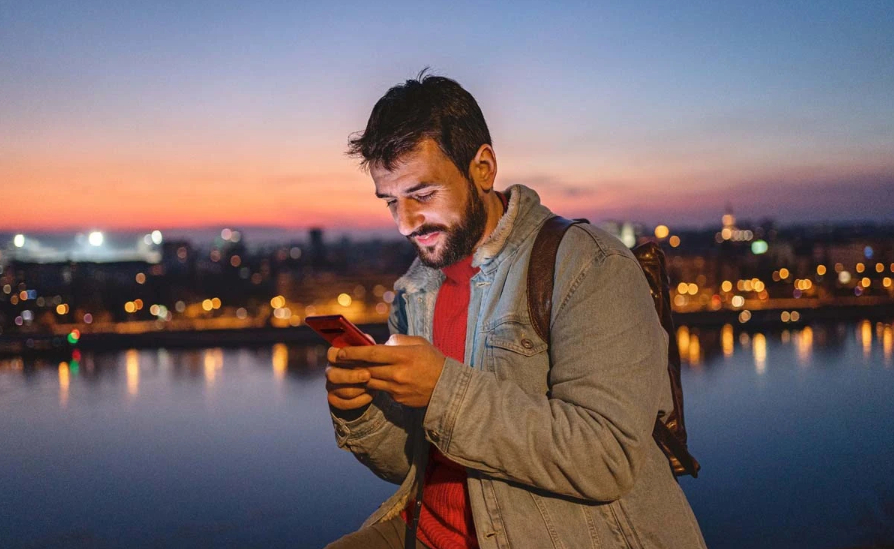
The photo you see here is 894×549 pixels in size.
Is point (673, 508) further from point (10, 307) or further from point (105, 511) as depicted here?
point (10, 307)

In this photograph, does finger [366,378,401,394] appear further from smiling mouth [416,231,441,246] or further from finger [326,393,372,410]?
smiling mouth [416,231,441,246]

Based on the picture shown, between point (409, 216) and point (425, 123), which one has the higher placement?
point (425, 123)

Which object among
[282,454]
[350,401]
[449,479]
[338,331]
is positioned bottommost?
[282,454]

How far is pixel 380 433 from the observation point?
3.66 ft

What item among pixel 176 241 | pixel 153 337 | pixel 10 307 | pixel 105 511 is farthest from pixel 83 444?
pixel 176 241

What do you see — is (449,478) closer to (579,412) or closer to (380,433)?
(380,433)

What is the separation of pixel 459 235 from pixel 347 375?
28 cm

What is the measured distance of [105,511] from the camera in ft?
46.0

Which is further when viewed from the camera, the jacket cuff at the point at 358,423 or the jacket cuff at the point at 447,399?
the jacket cuff at the point at 358,423

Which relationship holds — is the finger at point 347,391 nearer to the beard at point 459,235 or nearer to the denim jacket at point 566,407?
the denim jacket at point 566,407

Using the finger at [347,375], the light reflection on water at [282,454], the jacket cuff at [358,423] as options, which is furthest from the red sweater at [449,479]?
the light reflection on water at [282,454]

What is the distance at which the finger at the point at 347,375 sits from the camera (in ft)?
2.81

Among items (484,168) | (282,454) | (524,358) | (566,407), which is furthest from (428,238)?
(282,454)

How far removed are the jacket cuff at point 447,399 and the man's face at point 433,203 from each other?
0.89 ft
